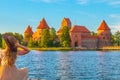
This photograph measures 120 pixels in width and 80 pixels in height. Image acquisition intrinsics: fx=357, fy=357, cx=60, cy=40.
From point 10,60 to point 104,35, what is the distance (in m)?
161

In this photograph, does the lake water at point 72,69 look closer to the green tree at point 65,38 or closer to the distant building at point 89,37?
the green tree at point 65,38

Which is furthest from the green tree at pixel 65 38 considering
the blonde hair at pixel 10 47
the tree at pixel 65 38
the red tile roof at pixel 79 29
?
the blonde hair at pixel 10 47

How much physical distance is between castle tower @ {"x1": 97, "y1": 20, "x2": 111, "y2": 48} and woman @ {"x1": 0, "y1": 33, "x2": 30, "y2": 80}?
159 m

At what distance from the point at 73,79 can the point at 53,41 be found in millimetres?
114178

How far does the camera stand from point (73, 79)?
2352 centimetres

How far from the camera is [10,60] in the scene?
6418mm

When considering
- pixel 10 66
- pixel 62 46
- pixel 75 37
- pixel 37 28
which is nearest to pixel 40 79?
pixel 10 66

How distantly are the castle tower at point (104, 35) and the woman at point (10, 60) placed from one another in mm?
158762

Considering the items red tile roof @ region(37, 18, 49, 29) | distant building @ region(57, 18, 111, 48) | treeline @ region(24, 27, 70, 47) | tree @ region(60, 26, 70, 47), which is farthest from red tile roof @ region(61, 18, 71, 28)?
tree @ region(60, 26, 70, 47)

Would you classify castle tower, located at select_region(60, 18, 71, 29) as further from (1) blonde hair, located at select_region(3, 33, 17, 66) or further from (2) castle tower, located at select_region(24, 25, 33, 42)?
(1) blonde hair, located at select_region(3, 33, 17, 66)

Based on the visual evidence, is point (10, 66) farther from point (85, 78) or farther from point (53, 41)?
point (53, 41)

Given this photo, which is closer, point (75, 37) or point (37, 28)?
point (75, 37)

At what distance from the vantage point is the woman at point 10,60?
6348 mm

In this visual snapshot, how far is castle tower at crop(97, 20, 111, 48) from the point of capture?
541 ft
